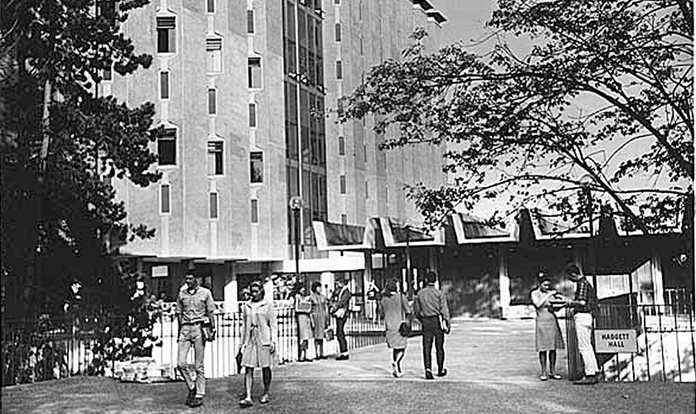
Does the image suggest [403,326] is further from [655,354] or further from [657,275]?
[657,275]

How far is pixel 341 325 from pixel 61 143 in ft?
21.6

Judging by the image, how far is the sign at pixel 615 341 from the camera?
578 inches

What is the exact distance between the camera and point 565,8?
1415cm

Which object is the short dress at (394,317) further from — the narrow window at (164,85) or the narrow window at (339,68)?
the narrow window at (339,68)

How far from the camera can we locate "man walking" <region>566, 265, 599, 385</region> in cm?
1434

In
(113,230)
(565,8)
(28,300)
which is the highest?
(565,8)

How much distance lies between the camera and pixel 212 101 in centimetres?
3953

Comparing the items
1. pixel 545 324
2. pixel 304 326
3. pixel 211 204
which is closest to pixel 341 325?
pixel 304 326

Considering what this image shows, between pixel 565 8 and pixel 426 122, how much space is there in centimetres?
270

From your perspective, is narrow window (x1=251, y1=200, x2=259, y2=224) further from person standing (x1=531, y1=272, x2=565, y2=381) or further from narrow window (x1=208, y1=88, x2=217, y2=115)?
person standing (x1=531, y1=272, x2=565, y2=381)

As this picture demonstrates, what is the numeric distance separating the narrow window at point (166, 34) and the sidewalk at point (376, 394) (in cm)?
2034

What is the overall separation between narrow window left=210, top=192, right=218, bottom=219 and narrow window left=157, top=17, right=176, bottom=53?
5.77 m

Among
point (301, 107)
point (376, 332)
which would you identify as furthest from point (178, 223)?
point (301, 107)

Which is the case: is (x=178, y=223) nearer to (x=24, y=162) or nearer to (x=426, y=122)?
(x=24, y=162)
